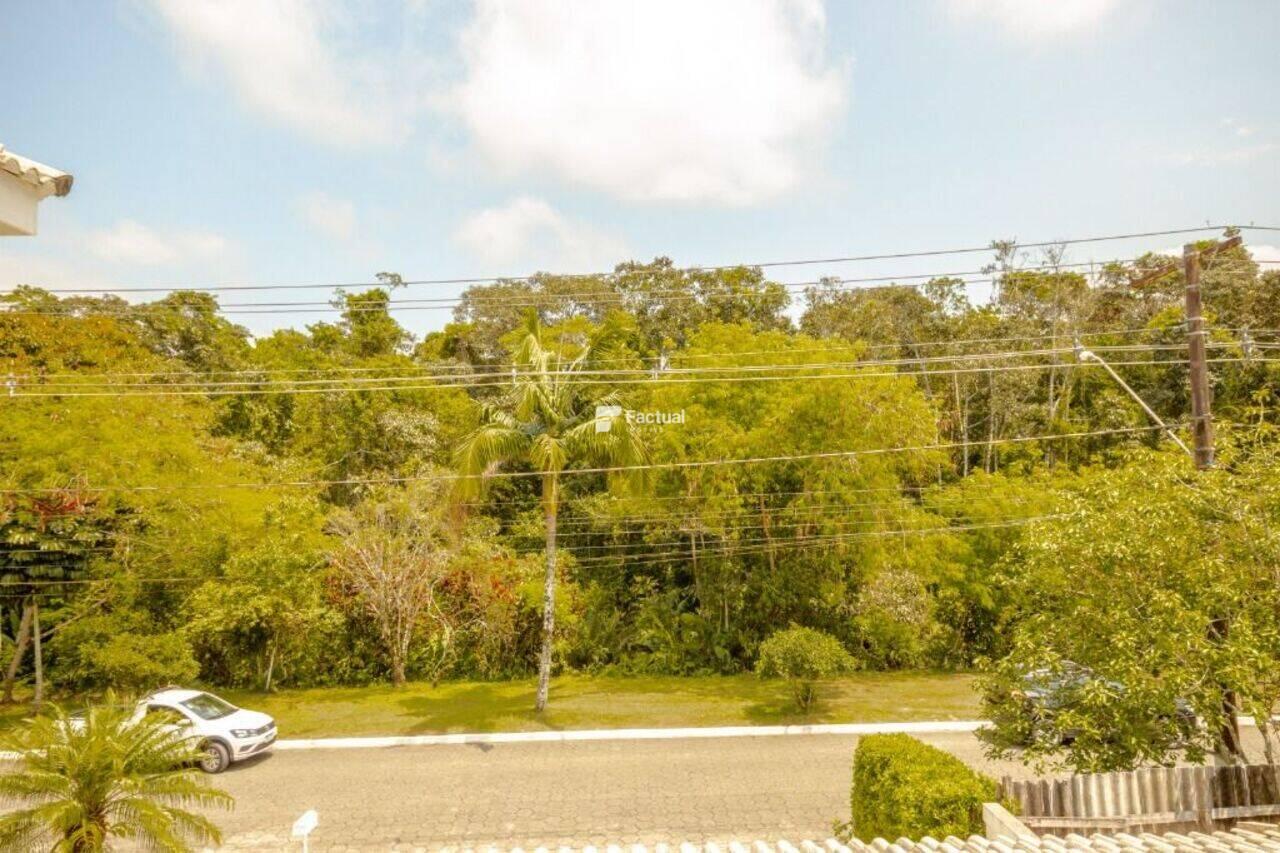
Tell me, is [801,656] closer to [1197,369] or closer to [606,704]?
[606,704]

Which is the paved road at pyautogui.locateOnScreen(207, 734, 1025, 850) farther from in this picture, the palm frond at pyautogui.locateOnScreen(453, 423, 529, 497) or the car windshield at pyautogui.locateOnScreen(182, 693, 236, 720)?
the palm frond at pyautogui.locateOnScreen(453, 423, 529, 497)

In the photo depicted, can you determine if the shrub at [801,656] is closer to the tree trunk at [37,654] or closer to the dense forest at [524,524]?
the dense forest at [524,524]

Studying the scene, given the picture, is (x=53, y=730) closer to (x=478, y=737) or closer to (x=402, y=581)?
(x=478, y=737)

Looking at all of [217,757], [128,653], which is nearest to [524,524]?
[128,653]

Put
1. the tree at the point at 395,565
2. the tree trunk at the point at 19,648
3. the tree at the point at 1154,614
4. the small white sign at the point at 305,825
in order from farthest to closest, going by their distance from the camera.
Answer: the tree at the point at 395,565
the tree trunk at the point at 19,648
the tree at the point at 1154,614
the small white sign at the point at 305,825

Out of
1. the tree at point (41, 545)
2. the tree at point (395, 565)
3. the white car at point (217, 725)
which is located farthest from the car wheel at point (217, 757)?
the tree at point (41, 545)

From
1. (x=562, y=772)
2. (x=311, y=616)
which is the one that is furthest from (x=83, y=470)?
(x=562, y=772)

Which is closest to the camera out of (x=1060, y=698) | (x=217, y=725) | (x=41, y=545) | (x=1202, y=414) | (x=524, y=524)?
(x=1060, y=698)
